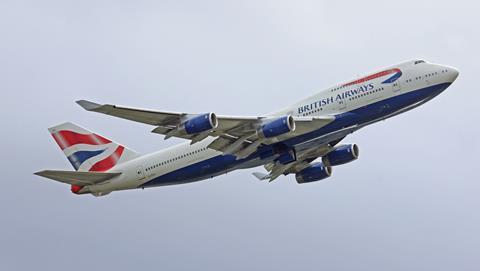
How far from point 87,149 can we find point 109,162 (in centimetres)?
262

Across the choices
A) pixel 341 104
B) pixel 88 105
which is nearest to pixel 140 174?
pixel 88 105

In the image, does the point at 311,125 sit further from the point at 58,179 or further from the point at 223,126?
the point at 58,179

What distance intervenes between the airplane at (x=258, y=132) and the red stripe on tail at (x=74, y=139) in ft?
4.64

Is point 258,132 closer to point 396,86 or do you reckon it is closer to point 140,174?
point 396,86

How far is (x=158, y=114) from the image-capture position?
51.6m

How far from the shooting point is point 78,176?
195ft

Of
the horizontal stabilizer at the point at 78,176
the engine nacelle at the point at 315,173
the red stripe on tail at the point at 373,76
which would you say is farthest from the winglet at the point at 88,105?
the engine nacelle at the point at 315,173

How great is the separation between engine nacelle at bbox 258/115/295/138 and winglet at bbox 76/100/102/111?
11.4 m

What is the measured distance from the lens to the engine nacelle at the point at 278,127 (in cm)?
5412

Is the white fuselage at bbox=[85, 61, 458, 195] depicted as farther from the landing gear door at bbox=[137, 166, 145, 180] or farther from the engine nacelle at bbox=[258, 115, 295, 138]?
the engine nacelle at bbox=[258, 115, 295, 138]

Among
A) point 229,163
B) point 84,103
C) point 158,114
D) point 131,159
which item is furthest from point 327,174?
point 84,103

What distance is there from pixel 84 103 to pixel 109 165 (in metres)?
16.6

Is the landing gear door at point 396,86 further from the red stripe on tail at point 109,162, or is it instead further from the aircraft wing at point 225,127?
the red stripe on tail at point 109,162

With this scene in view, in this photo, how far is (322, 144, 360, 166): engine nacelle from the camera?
64.2 m
